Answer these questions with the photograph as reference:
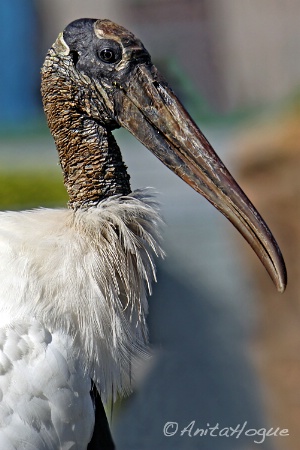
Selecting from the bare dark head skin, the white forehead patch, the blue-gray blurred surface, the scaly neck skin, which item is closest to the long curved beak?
the bare dark head skin

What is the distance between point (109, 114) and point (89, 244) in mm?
470

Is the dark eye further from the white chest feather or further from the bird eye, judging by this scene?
the white chest feather

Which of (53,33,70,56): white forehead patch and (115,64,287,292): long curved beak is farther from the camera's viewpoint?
(53,33,70,56): white forehead patch

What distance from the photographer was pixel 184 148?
299 centimetres

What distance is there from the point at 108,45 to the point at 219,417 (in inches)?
112

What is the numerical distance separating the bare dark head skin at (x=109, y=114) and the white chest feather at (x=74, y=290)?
135mm

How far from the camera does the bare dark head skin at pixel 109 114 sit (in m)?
2.99

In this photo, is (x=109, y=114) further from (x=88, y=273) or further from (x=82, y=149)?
(x=88, y=273)

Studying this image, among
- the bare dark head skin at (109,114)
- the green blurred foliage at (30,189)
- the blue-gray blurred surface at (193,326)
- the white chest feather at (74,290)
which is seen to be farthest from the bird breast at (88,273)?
the green blurred foliage at (30,189)

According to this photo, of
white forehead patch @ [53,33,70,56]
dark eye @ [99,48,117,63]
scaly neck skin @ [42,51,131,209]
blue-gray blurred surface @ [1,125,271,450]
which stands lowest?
blue-gray blurred surface @ [1,125,271,450]

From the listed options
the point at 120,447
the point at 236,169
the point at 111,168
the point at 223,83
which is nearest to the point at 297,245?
the point at 236,169

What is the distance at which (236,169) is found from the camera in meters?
5.20

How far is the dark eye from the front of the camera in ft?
9.87

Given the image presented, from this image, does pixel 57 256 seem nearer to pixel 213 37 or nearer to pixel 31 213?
pixel 31 213
